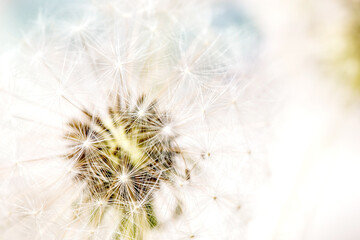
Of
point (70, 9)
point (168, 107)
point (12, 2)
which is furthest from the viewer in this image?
point (12, 2)

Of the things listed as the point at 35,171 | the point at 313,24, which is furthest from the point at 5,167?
the point at 313,24

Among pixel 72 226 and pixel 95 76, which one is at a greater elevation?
pixel 95 76

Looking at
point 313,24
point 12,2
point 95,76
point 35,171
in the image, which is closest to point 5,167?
point 35,171

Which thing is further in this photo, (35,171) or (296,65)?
(296,65)

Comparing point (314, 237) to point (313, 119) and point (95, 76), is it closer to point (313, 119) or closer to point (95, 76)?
point (313, 119)

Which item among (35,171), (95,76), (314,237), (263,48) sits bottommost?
(314,237)

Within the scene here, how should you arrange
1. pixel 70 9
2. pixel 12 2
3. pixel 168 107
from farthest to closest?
pixel 12 2
pixel 70 9
pixel 168 107
